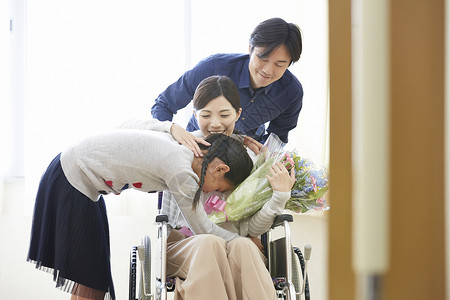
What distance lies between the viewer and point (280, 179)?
1.74 m

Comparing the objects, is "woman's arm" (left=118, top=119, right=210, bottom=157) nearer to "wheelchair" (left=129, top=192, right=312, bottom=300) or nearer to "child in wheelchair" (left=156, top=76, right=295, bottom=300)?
"child in wheelchair" (left=156, top=76, right=295, bottom=300)

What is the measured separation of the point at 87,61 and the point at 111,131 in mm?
1180

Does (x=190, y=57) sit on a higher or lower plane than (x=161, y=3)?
lower

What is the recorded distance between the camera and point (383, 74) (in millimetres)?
231

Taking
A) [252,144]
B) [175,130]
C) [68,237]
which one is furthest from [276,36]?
[68,237]

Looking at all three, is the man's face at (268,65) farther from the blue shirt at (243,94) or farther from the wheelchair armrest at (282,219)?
the wheelchair armrest at (282,219)

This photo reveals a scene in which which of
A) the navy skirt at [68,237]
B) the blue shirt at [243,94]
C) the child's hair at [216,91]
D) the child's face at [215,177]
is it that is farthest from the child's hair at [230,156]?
the navy skirt at [68,237]

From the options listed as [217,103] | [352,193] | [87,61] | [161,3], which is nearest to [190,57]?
[161,3]

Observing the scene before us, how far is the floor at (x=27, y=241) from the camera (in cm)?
274

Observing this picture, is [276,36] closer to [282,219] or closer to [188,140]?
[188,140]

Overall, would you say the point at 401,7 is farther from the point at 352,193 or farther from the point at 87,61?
the point at 87,61

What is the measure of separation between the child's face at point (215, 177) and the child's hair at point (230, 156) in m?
0.01

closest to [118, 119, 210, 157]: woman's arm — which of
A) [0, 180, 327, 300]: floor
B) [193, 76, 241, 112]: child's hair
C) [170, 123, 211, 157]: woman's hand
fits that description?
[170, 123, 211, 157]: woman's hand

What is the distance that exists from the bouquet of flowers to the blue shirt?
8.3 inches
